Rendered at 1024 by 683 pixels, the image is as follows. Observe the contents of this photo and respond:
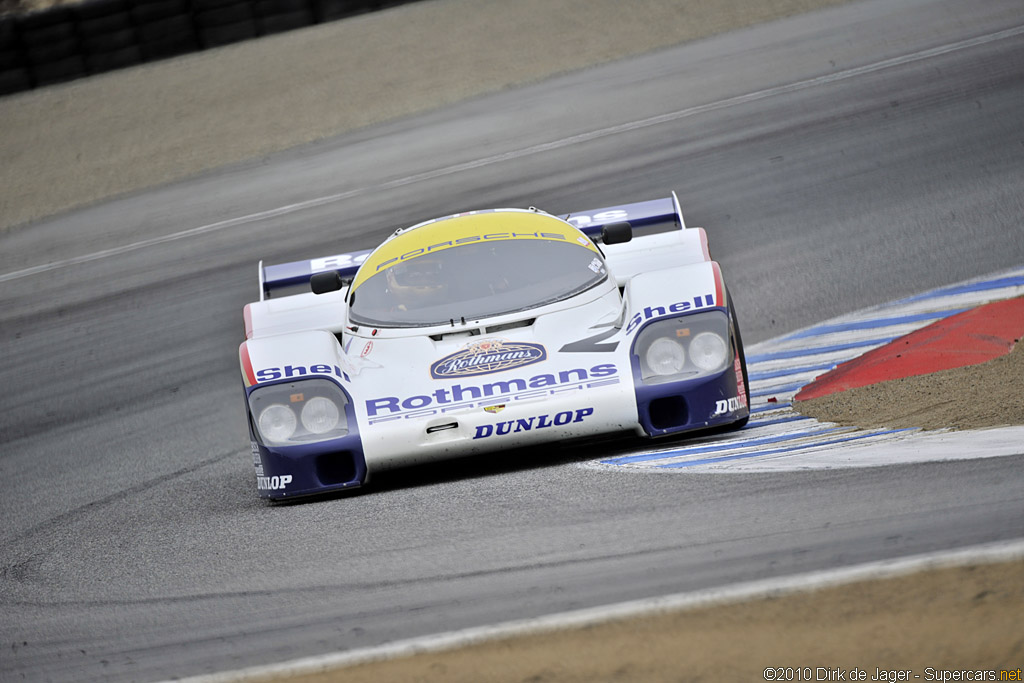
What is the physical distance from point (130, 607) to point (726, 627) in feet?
6.82

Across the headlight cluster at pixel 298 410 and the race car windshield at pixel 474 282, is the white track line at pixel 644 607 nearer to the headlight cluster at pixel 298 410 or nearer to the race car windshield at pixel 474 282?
the headlight cluster at pixel 298 410

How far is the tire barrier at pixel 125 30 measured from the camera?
1614 centimetres

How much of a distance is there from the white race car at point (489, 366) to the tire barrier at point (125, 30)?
11477 millimetres

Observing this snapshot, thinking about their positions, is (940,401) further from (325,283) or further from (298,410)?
(325,283)

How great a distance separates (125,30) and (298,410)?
12567 millimetres

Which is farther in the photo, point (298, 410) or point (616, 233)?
point (616, 233)

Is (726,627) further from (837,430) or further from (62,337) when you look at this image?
(62,337)

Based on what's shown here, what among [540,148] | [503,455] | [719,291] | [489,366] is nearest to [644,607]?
[489,366]

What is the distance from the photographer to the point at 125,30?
54.3 feet

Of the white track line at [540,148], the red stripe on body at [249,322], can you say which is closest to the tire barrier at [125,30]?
the white track line at [540,148]

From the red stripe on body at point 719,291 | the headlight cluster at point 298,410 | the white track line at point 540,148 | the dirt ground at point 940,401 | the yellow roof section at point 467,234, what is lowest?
the dirt ground at point 940,401

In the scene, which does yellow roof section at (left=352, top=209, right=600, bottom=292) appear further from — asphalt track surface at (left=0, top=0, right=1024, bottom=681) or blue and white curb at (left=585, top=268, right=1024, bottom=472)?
blue and white curb at (left=585, top=268, right=1024, bottom=472)

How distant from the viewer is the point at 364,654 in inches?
133

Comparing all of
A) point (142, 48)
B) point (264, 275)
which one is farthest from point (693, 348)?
point (142, 48)
